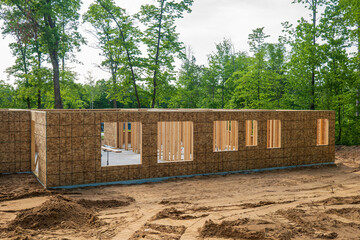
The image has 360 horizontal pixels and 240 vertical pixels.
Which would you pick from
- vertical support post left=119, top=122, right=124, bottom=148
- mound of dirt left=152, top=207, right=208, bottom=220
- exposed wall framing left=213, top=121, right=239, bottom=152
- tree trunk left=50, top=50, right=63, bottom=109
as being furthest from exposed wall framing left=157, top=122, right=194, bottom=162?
tree trunk left=50, top=50, right=63, bottom=109

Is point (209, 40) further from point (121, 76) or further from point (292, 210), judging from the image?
point (292, 210)

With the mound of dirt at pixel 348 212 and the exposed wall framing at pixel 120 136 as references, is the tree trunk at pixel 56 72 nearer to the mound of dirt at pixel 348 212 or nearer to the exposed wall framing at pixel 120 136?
the exposed wall framing at pixel 120 136

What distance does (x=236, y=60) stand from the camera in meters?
34.7

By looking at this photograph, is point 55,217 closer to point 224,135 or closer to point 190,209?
point 190,209

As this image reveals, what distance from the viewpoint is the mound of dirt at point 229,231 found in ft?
20.5

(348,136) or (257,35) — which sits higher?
(257,35)

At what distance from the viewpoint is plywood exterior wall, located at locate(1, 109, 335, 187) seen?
9.91m

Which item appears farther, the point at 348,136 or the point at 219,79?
the point at 219,79

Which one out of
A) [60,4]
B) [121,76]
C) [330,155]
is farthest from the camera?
[121,76]

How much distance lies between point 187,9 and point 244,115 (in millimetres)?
13033

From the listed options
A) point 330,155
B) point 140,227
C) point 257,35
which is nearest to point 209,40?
point 257,35

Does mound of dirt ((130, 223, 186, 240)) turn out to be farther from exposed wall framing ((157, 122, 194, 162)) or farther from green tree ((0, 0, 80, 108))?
green tree ((0, 0, 80, 108))

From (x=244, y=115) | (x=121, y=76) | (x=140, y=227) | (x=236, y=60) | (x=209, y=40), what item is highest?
(x=209, y=40)

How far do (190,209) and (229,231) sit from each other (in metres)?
1.86
